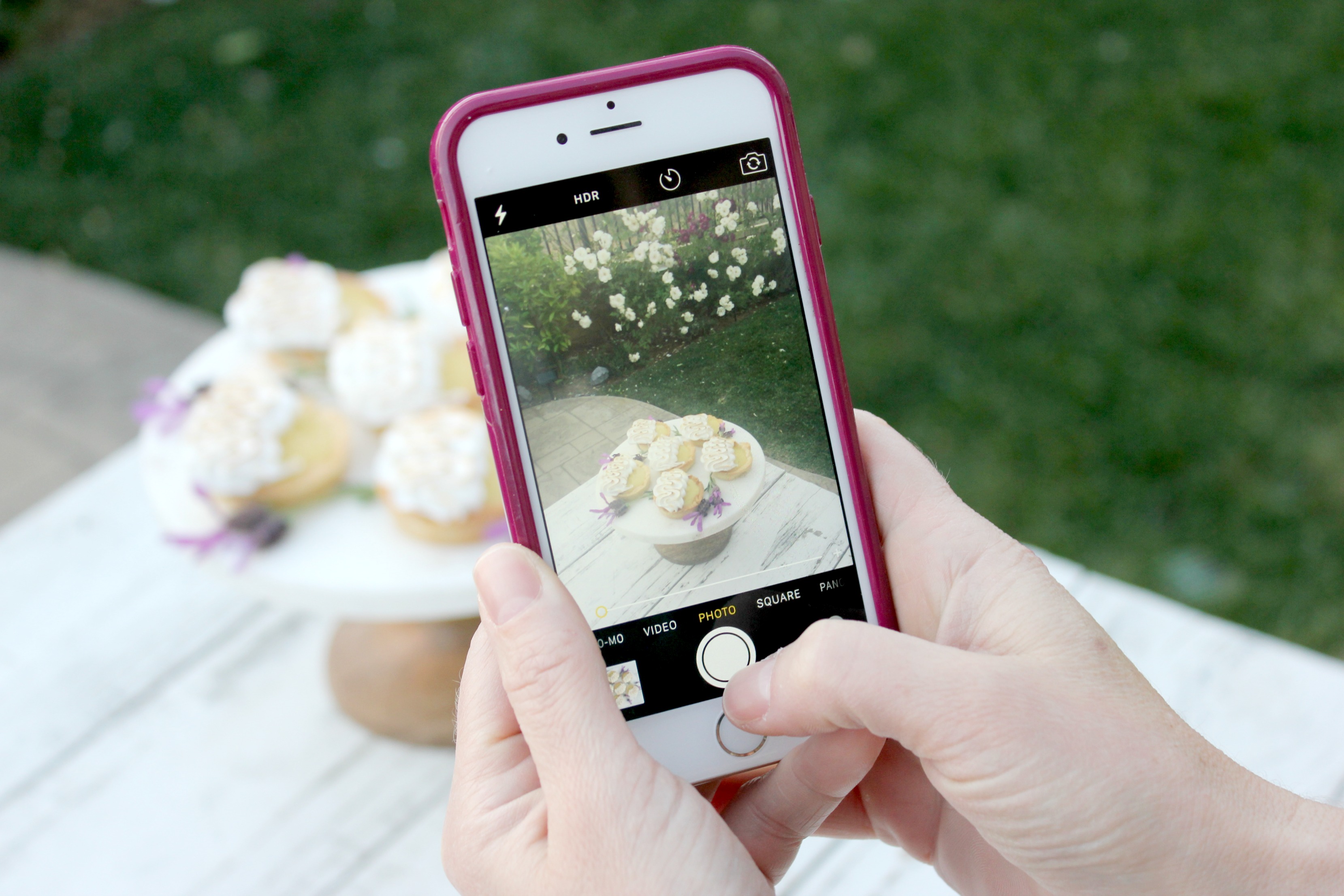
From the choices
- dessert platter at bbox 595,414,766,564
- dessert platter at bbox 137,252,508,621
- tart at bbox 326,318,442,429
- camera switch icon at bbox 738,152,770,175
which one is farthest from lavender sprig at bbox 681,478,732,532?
tart at bbox 326,318,442,429

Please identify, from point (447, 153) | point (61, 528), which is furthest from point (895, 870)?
point (61, 528)

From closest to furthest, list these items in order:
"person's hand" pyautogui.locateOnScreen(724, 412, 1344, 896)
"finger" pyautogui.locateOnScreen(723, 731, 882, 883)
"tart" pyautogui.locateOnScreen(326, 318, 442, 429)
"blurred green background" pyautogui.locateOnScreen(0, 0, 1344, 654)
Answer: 1. "person's hand" pyautogui.locateOnScreen(724, 412, 1344, 896)
2. "finger" pyautogui.locateOnScreen(723, 731, 882, 883)
3. "tart" pyautogui.locateOnScreen(326, 318, 442, 429)
4. "blurred green background" pyautogui.locateOnScreen(0, 0, 1344, 654)

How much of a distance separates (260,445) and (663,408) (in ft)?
1.53

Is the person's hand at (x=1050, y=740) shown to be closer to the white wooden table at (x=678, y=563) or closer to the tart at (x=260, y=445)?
the white wooden table at (x=678, y=563)

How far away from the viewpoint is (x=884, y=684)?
21.8 inches

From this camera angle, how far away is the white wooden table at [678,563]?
672mm

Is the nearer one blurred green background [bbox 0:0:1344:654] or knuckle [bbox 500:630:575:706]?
knuckle [bbox 500:630:575:706]

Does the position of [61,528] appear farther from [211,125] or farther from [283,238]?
[211,125]

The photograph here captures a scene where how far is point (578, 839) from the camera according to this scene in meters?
0.54

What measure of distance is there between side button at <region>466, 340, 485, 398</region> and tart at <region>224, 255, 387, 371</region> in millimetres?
497

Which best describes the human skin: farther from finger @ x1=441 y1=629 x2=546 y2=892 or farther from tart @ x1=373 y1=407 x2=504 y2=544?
tart @ x1=373 y1=407 x2=504 y2=544

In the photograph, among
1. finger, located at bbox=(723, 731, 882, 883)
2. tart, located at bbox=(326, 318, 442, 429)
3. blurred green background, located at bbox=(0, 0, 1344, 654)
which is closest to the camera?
finger, located at bbox=(723, 731, 882, 883)

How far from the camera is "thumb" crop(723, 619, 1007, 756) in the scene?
21.4 inches

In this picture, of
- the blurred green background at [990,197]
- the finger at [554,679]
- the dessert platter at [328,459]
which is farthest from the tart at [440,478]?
the blurred green background at [990,197]
